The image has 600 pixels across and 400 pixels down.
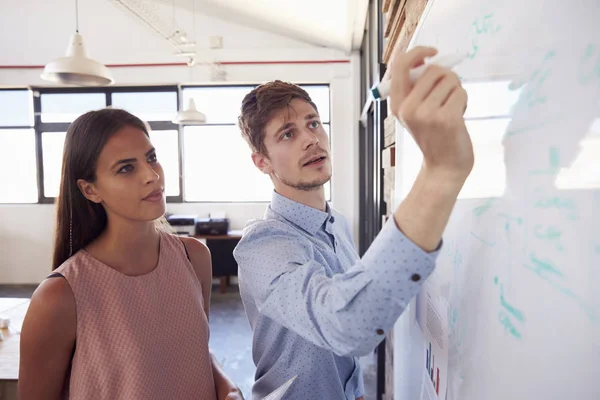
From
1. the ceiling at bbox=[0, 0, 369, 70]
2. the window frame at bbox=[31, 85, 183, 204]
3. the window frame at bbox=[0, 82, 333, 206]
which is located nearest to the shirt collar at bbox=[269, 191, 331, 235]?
the window frame at bbox=[0, 82, 333, 206]

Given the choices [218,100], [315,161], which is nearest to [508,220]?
[315,161]

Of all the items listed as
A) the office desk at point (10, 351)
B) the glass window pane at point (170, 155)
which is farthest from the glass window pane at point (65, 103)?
the office desk at point (10, 351)

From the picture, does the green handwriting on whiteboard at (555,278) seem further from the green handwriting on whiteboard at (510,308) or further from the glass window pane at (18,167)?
the glass window pane at (18,167)

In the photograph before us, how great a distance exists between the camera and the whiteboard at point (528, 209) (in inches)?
13.9

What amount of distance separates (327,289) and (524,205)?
267 millimetres

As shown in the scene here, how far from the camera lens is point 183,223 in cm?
565

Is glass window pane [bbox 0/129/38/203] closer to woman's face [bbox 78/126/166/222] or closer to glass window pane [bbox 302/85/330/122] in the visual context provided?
glass window pane [bbox 302/85/330/122]

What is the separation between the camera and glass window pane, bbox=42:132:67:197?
6.04 m

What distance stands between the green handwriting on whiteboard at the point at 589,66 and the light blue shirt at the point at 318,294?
0.78ft

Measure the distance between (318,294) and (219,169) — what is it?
18.6 feet

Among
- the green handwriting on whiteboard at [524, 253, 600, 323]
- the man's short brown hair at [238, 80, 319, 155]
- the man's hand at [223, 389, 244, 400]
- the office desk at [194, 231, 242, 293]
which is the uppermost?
the man's short brown hair at [238, 80, 319, 155]

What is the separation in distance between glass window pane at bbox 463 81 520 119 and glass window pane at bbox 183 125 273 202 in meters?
5.37

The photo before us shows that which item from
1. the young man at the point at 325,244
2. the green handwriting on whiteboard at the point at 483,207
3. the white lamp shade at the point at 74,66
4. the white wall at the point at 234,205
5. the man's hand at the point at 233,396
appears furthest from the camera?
the white wall at the point at 234,205

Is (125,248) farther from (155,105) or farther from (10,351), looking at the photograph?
(155,105)
